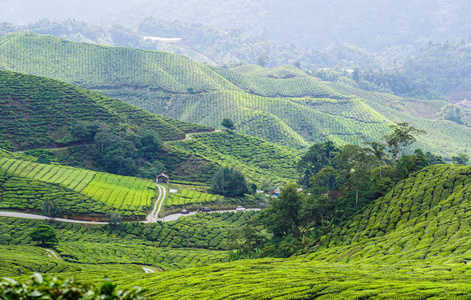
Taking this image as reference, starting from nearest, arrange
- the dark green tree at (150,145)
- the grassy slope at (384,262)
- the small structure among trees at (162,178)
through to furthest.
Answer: the grassy slope at (384,262), the small structure among trees at (162,178), the dark green tree at (150,145)

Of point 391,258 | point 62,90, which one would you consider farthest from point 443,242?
point 62,90

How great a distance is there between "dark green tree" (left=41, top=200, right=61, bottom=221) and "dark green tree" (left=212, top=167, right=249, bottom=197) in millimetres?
32620

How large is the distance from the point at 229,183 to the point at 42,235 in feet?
142

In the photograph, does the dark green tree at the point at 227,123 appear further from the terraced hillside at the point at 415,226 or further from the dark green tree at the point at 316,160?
the terraced hillside at the point at 415,226

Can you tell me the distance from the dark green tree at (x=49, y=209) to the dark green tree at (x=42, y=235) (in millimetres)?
12813

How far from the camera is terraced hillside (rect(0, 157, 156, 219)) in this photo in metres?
72.8

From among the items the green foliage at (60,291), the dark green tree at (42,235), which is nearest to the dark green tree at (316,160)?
the dark green tree at (42,235)

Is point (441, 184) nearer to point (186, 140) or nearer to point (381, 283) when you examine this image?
point (381, 283)

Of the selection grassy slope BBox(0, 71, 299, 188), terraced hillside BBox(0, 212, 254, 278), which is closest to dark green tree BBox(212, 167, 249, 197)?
grassy slope BBox(0, 71, 299, 188)

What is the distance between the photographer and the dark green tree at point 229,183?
9262cm

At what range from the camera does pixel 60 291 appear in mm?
10547

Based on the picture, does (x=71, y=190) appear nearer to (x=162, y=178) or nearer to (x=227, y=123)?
(x=162, y=178)

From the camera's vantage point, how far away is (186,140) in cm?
12025

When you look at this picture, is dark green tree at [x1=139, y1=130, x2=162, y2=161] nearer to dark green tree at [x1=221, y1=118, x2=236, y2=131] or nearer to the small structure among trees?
the small structure among trees
